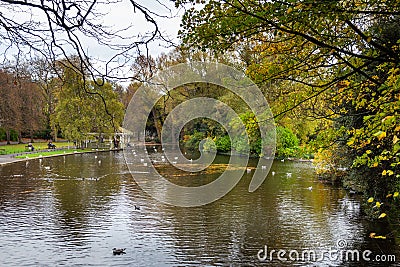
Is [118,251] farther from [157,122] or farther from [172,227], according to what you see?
[157,122]

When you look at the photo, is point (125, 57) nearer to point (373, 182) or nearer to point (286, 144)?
point (373, 182)

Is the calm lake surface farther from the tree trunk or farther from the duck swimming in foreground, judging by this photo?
the tree trunk

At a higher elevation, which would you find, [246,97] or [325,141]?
[246,97]

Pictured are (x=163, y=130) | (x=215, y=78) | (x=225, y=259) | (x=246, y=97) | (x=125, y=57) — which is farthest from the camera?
(x=163, y=130)

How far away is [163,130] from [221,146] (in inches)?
580

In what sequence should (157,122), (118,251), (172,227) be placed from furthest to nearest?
(157,122) < (172,227) < (118,251)

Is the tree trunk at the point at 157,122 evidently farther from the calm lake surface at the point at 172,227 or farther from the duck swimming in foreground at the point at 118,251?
the duck swimming in foreground at the point at 118,251

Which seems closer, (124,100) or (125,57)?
(125,57)

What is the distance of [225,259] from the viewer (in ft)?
26.9

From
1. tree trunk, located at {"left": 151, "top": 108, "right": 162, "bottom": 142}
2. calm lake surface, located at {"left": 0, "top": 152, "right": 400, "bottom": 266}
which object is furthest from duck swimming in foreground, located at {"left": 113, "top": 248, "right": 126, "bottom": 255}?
tree trunk, located at {"left": 151, "top": 108, "right": 162, "bottom": 142}

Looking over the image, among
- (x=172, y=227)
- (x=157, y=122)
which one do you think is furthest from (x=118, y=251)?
(x=157, y=122)

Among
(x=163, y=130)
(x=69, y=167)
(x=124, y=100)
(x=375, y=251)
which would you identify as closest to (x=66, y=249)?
(x=375, y=251)

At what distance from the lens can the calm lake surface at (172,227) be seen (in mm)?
8297

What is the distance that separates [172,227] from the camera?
10.6 metres
